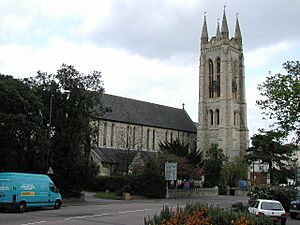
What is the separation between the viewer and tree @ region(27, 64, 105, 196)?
36.8 meters

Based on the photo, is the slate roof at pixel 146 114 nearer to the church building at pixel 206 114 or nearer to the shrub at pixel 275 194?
the church building at pixel 206 114

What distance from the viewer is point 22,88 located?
1284 inches

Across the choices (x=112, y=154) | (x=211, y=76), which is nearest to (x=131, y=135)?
(x=112, y=154)

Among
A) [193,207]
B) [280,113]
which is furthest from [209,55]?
[193,207]

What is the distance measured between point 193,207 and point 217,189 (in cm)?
5361

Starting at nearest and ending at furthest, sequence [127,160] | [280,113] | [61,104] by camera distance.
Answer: [280,113] < [61,104] < [127,160]

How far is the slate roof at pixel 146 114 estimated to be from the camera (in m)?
79.5

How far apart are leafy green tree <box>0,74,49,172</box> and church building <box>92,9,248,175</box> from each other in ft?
137

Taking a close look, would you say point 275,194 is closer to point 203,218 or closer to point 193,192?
Result: point 193,192

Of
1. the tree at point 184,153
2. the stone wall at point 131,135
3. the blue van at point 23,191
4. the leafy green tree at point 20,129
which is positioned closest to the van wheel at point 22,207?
the blue van at point 23,191

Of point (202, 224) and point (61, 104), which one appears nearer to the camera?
point (202, 224)

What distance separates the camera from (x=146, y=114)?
8606 centimetres

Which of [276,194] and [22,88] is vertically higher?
[22,88]

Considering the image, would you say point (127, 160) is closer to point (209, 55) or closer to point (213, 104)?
point (213, 104)
